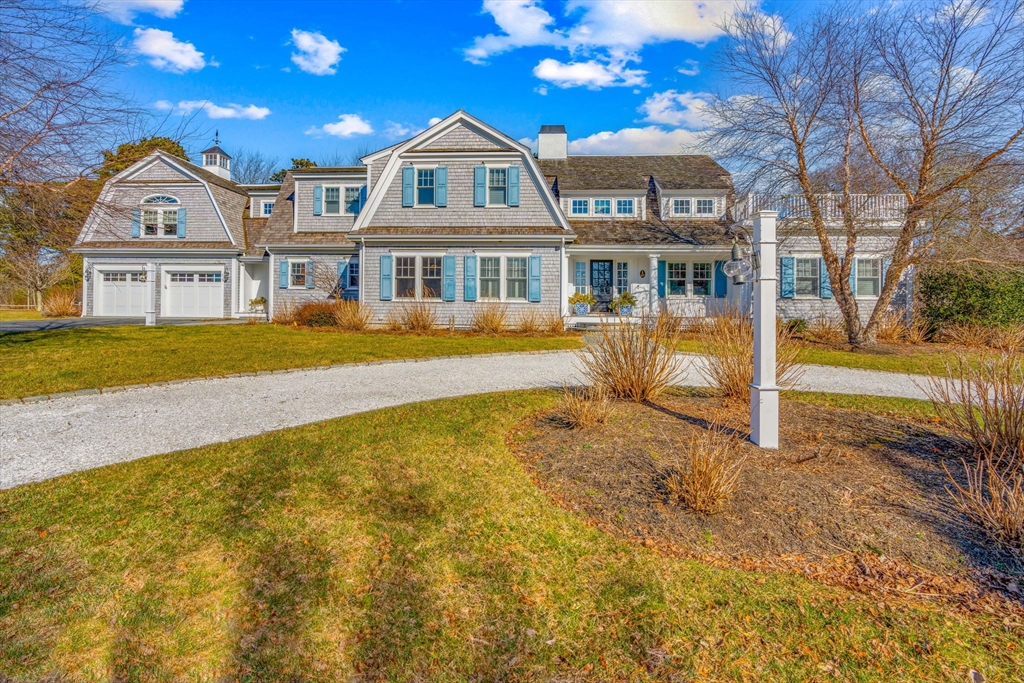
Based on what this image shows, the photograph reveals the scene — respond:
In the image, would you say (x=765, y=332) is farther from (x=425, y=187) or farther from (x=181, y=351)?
(x=425, y=187)

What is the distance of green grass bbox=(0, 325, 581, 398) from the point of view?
7918 mm

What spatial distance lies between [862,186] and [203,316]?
81.1 ft

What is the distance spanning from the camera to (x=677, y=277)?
767 inches

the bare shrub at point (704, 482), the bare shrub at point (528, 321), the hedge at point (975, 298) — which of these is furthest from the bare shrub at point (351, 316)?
the hedge at point (975, 298)

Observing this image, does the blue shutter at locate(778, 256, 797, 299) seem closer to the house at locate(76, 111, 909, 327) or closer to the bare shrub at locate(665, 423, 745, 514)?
the house at locate(76, 111, 909, 327)

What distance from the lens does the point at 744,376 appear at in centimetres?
616

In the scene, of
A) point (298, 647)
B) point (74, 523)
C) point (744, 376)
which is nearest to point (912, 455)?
point (744, 376)

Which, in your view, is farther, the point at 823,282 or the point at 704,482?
the point at 823,282

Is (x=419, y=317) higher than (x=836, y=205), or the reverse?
(x=836, y=205)

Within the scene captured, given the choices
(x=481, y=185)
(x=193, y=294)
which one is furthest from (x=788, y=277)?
(x=193, y=294)

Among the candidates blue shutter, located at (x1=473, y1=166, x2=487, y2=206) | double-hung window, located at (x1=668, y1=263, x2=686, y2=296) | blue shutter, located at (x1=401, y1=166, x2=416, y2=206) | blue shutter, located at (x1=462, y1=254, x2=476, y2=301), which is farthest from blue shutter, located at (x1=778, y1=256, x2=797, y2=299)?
blue shutter, located at (x1=401, y1=166, x2=416, y2=206)

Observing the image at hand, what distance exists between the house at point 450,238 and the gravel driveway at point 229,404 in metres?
7.23

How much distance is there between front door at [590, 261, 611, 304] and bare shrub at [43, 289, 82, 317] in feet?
73.1

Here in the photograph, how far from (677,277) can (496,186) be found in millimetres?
7727
